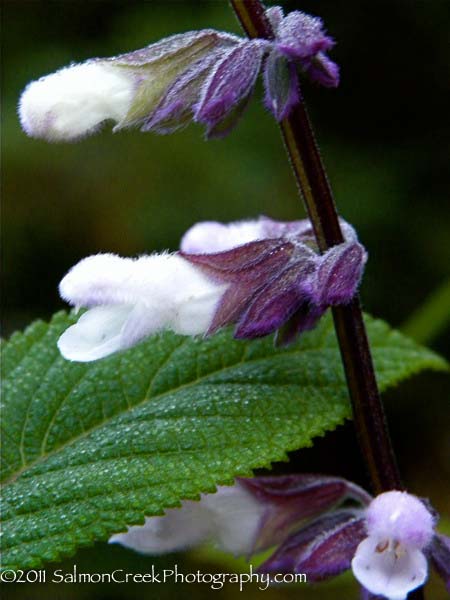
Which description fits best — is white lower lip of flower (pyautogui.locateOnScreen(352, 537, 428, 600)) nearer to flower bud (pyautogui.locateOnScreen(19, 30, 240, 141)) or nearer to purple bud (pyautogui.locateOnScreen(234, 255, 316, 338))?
purple bud (pyautogui.locateOnScreen(234, 255, 316, 338))

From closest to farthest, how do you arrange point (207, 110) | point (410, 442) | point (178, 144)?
point (207, 110)
point (410, 442)
point (178, 144)

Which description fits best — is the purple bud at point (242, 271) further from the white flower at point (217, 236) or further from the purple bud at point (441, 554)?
the purple bud at point (441, 554)

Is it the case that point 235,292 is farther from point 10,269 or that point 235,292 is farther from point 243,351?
point 10,269

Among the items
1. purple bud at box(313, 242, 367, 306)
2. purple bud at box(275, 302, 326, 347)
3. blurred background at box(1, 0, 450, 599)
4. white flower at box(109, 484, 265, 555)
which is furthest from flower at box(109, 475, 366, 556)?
blurred background at box(1, 0, 450, 599)

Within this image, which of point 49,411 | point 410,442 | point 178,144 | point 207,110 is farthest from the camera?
point 178,144

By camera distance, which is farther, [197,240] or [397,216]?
[397,216]

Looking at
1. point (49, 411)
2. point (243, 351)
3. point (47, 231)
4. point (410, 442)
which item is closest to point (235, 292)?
point (243, 351)

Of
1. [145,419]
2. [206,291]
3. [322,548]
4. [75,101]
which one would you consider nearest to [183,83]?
[75,101]

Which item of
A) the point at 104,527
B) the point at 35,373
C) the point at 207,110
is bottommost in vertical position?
the point at 104,527

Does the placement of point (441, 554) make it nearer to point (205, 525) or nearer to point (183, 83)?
point (205, 525)
